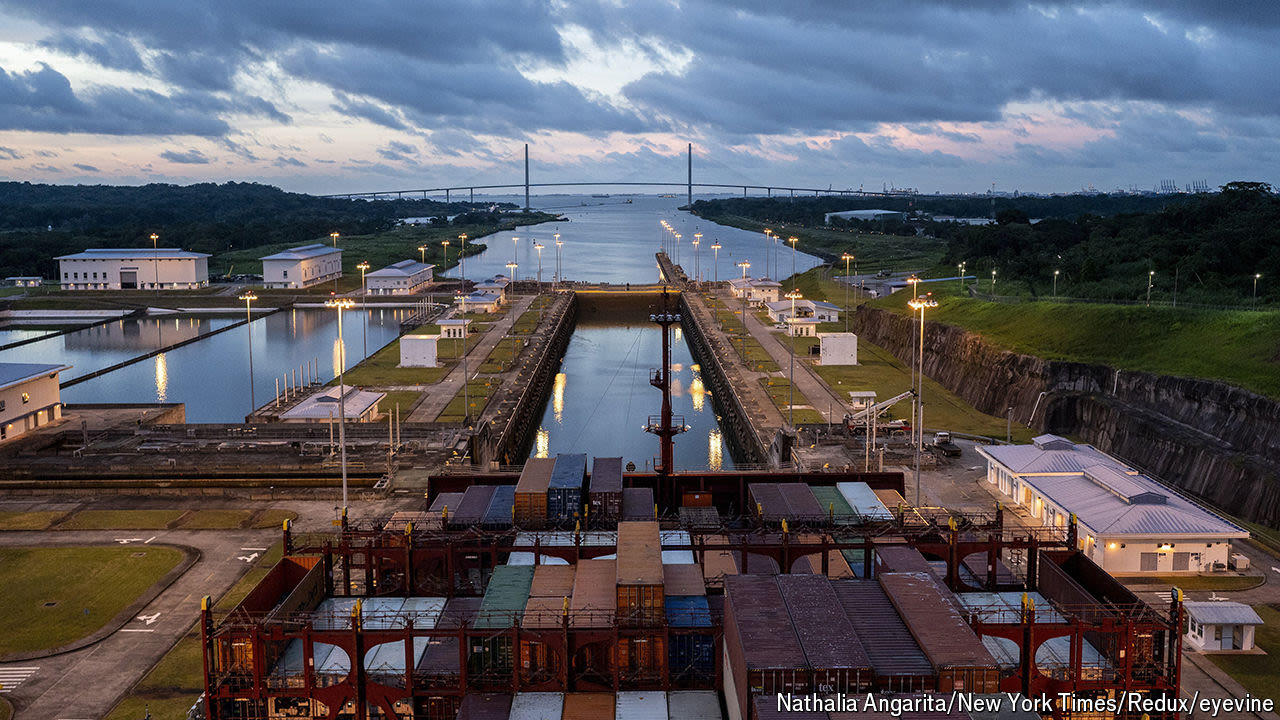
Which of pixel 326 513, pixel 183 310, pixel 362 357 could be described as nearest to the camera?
pixel 326 513

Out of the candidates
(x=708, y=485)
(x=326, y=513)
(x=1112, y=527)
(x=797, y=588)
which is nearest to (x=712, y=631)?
(x=797, y=588)

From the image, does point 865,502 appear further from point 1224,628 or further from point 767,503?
point 1224,628

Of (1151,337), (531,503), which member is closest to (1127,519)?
(531,503)

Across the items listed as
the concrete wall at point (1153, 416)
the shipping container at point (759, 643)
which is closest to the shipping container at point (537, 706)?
the shipping container at point (759, 643)

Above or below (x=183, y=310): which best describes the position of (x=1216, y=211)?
above

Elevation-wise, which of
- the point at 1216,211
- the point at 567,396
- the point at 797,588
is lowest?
the point at 567,396

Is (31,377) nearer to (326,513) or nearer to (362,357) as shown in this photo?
(326,513)

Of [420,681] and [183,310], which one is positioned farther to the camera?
[183,310]
